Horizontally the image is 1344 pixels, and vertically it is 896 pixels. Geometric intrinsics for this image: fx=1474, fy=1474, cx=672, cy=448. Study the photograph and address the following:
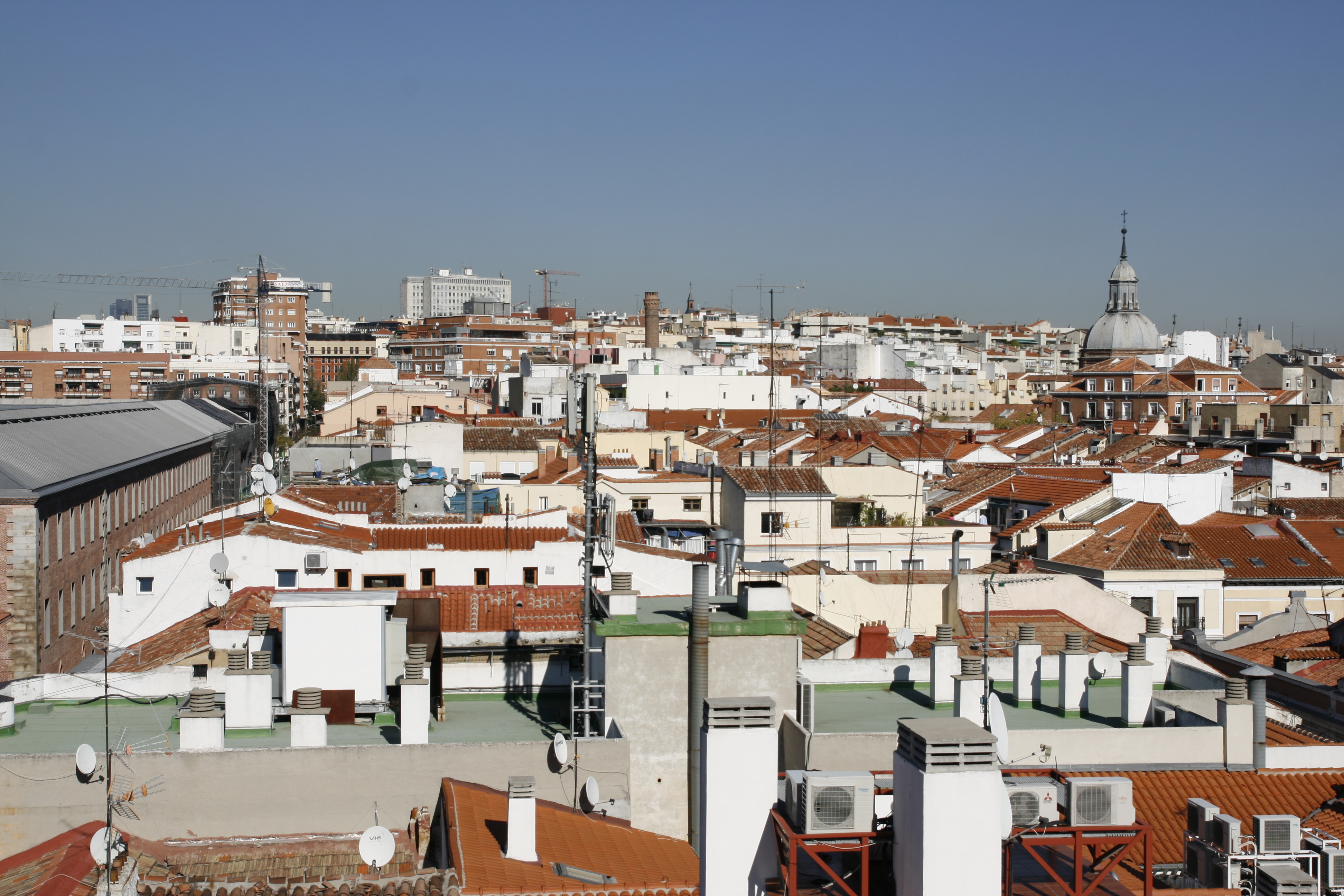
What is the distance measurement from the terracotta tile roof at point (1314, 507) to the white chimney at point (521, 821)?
89.8 feet

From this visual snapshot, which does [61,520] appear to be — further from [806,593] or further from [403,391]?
[403,391]

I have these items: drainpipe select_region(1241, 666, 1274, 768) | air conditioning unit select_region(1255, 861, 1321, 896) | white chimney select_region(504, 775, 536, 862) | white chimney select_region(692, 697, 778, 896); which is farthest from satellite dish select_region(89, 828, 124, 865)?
drainpipe select_region(1241, 666, 1274, 768)

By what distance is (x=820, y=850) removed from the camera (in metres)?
6.91

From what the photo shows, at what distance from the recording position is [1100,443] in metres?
54.9

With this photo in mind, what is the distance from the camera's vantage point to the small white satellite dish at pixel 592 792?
10781 mm

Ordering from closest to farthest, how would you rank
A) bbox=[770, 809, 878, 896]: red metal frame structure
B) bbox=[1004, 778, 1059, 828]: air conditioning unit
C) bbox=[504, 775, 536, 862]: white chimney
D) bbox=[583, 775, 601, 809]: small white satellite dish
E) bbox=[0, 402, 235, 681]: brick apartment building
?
bbox=[770, 809, 878, 896]: red metal frame structure → bbox=[1004, 778, 1059, 828]: air conditioning unit → bbox=[504, 775, 536, 862]: white chimney → bbox=[583, 775, 601, 809]: small white satellite dish → bbox=[0, 402, 235, 681]: brick apartment building

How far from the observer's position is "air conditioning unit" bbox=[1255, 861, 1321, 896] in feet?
29.6

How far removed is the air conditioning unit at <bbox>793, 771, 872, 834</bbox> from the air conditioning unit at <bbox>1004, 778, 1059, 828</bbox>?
2.72 feet

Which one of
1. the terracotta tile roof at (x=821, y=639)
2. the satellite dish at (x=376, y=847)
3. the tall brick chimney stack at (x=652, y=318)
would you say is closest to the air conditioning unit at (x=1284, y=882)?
the satellite dish at (x=376, y=847)

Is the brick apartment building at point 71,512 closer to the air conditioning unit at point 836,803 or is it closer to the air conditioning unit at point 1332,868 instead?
the air conditioning unit at point 836,803

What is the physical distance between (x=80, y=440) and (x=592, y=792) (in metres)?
24.2

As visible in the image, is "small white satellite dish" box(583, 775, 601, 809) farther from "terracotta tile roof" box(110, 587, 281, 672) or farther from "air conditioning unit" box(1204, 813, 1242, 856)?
"terracotta tile roof" box(110, 587, 281, 672)

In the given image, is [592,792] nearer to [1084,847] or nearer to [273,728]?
[273,728]

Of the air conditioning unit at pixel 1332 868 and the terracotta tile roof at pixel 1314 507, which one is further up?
the terracotta tile roof at pixel 1314 507
